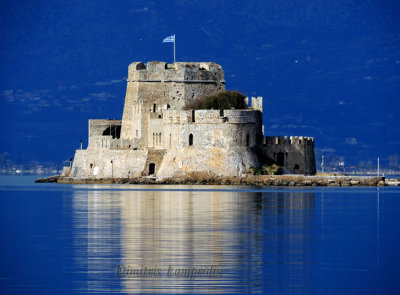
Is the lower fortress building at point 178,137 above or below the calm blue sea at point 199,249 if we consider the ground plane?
above

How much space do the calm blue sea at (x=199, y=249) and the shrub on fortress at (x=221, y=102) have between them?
21.1 meters

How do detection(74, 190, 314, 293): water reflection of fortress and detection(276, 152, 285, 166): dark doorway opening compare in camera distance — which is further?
detection(276, 152, 285, 166): dark doorway opening

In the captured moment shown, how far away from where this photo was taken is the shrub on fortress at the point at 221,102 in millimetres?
60594

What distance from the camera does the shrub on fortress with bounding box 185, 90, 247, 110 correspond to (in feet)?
199

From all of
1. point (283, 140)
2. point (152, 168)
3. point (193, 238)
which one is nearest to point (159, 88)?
point (152, 168)

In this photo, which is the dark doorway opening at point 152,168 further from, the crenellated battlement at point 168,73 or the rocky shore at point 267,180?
the crenellated battlement at point 168,73

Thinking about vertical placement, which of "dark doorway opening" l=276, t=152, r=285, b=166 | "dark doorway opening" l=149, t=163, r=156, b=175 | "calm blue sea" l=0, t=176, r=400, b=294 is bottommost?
"calm blue sea" l=0, t=176, r=400, b=294

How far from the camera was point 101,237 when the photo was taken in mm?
25938

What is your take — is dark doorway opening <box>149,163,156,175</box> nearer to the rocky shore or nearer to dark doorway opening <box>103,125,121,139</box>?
the rocky shore

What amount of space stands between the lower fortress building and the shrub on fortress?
0.96 meters

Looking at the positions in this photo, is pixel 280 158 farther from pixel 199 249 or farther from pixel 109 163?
pixel 199 249

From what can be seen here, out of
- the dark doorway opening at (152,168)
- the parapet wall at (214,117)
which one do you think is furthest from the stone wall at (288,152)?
the dark doorway opening at (152,168)

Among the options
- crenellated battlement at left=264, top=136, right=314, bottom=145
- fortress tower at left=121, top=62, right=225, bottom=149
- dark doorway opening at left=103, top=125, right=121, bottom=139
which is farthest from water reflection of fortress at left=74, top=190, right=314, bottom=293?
dark doorway opening at left=103, top=125, right=121, bottom=139

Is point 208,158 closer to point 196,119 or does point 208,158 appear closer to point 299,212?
point 196,119
